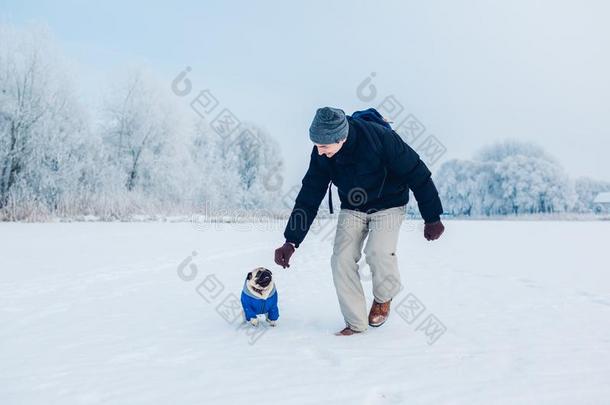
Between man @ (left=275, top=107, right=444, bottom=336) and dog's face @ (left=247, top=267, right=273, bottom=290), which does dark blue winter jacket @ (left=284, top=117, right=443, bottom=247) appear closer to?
man @ (left=275, top=107, right=444, bottom=336)

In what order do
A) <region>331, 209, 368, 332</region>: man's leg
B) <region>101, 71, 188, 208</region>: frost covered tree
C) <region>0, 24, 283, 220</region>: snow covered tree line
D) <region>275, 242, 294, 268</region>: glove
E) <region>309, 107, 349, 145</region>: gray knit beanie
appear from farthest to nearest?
<region>101, 71, 188, 208</region>: frost covered tree → <region>0, 24, 283, 220</region>: snow covered tree line → <region>275, 242, 294, 268</region>: glove → <region>331, 209, 368, 332</region>: man's leg → <region>309, 107, 349, 145</region>: gray knit beanie

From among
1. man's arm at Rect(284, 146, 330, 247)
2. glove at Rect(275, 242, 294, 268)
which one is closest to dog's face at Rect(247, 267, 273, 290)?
glove at Rect(275, 242, 294, 268)

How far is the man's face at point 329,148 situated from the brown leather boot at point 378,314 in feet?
3.80

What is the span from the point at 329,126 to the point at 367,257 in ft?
3.29

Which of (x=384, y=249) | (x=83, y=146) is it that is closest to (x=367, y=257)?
(x=384, y=249)

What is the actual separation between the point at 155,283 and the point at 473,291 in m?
3.41

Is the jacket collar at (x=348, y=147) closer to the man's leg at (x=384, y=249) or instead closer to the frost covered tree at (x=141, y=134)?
the man's leg at (x=384, y=249)

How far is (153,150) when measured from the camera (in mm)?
24000

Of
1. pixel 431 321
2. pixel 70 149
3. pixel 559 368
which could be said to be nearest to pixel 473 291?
pixel 431 321

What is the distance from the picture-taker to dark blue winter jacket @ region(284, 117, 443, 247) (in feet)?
10.5

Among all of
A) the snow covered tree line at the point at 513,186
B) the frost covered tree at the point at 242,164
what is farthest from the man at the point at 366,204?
the snow covered tree line at the point at 513,186

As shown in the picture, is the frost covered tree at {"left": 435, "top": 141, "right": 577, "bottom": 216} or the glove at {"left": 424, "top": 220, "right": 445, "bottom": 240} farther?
the frost covered tree at {"left": 435, "top": 141, "right": 577, "bottom": 216}

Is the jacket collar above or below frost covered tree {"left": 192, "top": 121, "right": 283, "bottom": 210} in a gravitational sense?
above

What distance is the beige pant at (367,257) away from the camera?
10.8ft
